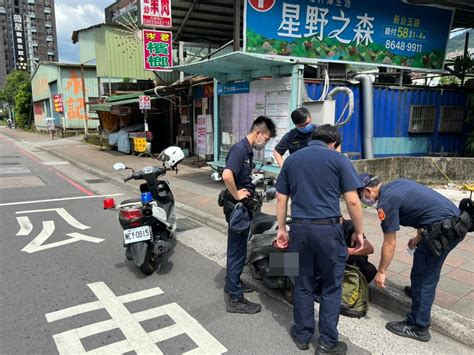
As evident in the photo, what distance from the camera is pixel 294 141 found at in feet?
15.9

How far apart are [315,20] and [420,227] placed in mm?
6724

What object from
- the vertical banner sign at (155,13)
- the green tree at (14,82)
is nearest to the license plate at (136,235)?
the vertical banner sign at (155,13)

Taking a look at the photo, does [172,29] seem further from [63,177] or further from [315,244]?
[315,244]

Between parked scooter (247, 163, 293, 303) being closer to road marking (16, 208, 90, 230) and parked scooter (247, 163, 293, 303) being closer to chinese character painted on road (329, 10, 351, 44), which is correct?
road marking (16, 208, 90, 230)

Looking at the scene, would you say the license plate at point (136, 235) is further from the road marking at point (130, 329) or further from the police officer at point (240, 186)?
the police officer at point (240, 186)

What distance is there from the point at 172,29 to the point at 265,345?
37.1ft

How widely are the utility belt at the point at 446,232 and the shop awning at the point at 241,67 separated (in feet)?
16.3

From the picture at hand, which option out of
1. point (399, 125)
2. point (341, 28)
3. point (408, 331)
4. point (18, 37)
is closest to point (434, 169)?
point (399, 125)

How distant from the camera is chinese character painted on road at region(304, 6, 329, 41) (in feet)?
26.7

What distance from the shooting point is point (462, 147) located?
33.4ft

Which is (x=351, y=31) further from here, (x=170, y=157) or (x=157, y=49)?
(x=157, y=49)

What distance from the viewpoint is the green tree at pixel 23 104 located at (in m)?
47.1

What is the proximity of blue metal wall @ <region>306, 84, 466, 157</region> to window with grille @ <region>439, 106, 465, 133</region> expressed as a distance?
11cm

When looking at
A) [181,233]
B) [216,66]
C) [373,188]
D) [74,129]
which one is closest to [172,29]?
[216,66]
